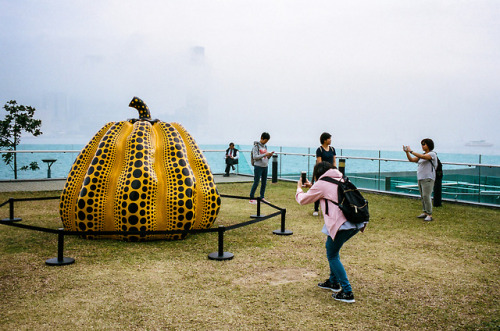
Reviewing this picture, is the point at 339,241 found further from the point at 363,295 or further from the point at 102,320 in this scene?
the point at 102,320

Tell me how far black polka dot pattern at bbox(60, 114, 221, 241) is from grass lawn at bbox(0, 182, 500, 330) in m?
0.39

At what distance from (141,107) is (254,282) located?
14.4 feet

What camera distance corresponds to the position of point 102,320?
3955 mm

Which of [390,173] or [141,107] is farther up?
[141,107]

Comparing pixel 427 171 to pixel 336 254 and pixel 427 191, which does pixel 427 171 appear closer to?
pixel 427 191

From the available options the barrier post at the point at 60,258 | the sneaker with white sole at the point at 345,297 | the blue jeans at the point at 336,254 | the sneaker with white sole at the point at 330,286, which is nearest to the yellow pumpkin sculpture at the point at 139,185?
the barrier post at the point at 60,258

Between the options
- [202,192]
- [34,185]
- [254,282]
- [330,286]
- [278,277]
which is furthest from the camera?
[34,185]

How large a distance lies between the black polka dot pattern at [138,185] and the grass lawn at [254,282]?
0.39m

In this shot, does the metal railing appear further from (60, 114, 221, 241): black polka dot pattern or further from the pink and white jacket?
the pink and white jacket

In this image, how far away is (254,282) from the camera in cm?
504

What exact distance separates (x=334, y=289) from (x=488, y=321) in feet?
4.97

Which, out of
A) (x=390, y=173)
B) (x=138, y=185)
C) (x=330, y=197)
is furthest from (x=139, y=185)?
(x=390, y=173)

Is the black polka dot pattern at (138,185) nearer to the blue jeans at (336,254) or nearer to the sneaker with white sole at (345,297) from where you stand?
the blue jeans at (336,254)

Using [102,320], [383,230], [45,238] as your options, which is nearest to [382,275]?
[383,230]
